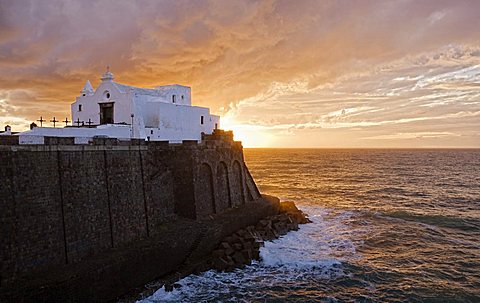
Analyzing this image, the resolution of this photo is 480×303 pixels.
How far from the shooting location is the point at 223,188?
92.6ft

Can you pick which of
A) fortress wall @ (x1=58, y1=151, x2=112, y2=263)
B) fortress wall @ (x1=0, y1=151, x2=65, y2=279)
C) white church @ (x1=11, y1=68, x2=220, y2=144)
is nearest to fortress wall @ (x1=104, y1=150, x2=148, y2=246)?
fortress wall @ (x1=58, y1=151, x2=112, y2=263)

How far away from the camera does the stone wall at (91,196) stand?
14195 millimetres

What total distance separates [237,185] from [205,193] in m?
5.55

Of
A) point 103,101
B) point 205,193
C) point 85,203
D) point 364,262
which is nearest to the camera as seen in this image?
point 85,203

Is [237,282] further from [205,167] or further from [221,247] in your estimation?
[205,167]

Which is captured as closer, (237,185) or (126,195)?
(126,195)

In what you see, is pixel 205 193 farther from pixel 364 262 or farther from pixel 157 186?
pixel 364 262

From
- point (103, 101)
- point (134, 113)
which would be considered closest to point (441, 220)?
point (134, 113)

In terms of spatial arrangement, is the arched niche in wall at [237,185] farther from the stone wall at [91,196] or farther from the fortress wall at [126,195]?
the fortress wall at [126,195]

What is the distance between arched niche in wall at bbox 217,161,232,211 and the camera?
2737 centimetres

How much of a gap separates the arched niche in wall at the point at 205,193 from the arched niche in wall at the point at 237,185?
11.6ft

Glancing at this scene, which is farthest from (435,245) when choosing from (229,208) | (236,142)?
(236,142)

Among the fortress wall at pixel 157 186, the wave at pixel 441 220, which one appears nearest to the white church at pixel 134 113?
the fortress wall at pixel 157 186

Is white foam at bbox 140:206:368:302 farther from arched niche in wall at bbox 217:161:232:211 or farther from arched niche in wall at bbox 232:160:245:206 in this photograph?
arched niche in wall at bbox 232:160:245:206
